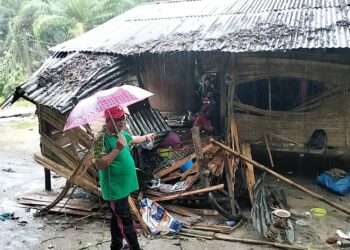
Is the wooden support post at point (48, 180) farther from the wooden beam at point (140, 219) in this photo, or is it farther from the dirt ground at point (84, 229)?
the wooden beam at point (140, 219)

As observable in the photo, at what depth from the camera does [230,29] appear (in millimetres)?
7734

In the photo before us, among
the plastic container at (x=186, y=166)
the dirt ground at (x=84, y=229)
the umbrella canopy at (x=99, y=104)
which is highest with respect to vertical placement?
the umbrella canopy at (x=99, y=104)

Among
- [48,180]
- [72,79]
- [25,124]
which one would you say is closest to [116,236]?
[72,79]

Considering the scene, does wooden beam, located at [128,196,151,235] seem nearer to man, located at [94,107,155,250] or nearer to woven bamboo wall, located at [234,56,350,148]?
man, located at [94,107,155,250]

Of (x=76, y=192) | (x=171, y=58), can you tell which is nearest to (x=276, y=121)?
(x=171, y=58)

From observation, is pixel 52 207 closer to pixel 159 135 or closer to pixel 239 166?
pixel 159 135

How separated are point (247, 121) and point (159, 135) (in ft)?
6.37

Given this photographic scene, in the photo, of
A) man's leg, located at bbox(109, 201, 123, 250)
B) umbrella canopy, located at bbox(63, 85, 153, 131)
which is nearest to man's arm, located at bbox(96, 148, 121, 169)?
umbrella canopy, located at bbox(63, 85, 153, 131)

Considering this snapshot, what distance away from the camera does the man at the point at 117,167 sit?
4.16 metres

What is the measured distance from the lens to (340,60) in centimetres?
719

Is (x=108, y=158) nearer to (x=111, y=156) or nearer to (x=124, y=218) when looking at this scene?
(x=111, y=156)

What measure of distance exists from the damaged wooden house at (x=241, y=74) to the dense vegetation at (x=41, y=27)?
550 inches

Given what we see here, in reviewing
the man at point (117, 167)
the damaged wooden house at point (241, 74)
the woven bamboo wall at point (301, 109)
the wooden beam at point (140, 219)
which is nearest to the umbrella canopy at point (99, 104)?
the man at point (117, 167)

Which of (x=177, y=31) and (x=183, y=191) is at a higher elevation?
(x=177, y=31)
